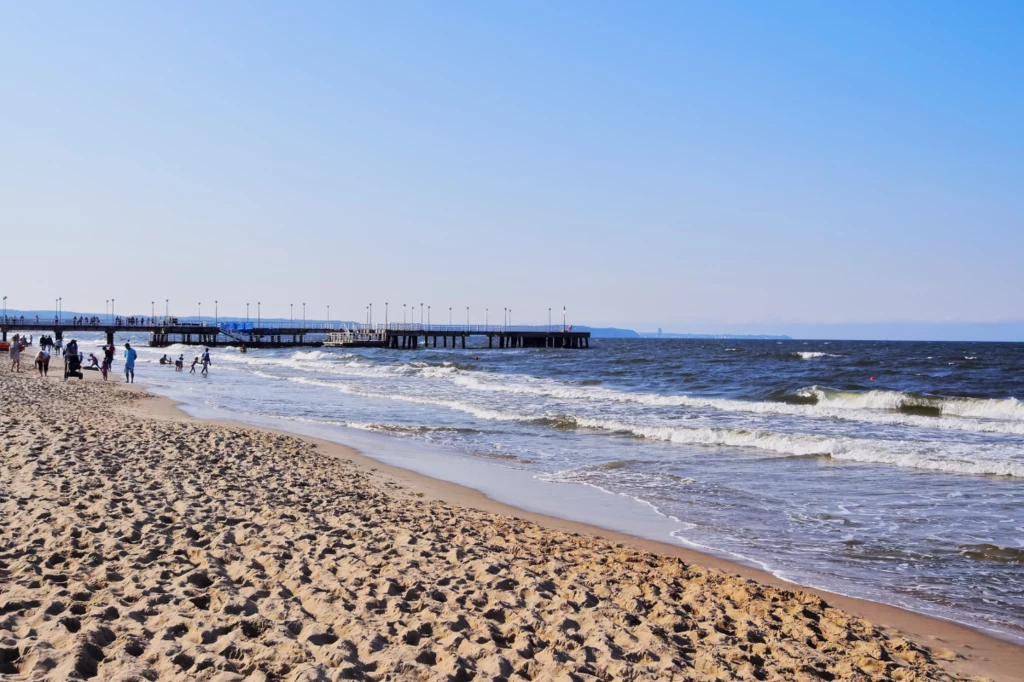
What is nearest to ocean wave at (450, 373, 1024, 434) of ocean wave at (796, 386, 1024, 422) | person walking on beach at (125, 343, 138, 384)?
ocean wave at (796, 386, 1024, 422)

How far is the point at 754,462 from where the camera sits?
14828 mm

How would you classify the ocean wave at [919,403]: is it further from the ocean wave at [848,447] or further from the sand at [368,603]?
the sand at [368,603]

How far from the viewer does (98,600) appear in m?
5.08

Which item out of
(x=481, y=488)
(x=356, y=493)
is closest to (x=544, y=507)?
(x=481, y=488)

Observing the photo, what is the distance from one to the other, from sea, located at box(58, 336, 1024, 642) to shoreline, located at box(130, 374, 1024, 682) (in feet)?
0.73

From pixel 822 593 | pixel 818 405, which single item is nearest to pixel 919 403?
pixel 818 405

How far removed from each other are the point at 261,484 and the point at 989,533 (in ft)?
28.7

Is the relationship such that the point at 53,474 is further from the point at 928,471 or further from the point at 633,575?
the point at 928,471

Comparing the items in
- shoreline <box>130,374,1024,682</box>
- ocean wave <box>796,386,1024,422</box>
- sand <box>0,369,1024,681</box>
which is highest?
sand <box>0,369,1024,681</box>

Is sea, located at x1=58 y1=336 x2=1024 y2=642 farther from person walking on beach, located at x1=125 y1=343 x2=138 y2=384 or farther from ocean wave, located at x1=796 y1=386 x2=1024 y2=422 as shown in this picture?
person walking on beach, located at x1=125 y1=343 x2=138 y2=384

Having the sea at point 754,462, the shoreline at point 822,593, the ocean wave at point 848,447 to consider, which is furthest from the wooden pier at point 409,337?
the shoreline at point 822,593

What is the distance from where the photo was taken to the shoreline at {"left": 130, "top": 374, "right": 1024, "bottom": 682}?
553 centimetres

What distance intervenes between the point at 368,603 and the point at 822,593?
3983 mm

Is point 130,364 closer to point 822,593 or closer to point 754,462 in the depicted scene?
point 754,462
